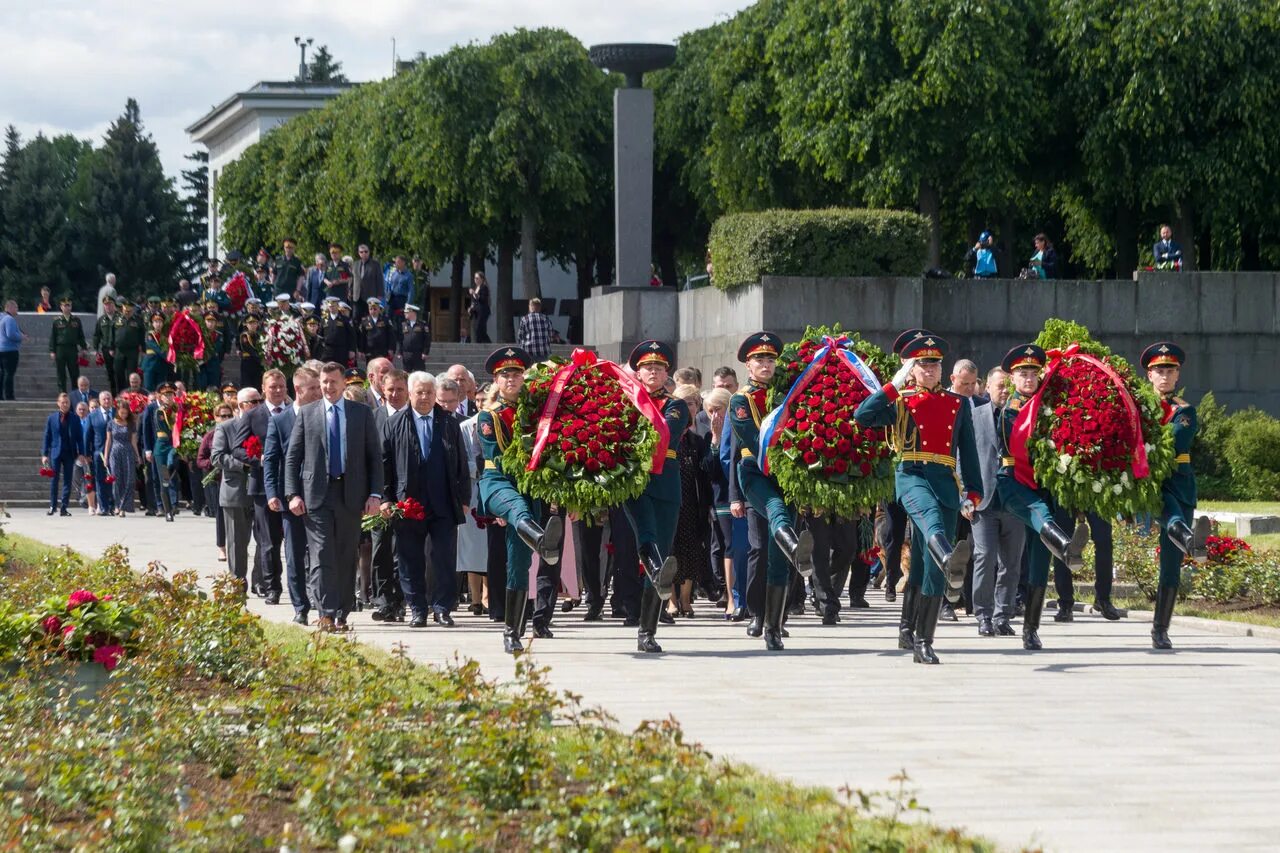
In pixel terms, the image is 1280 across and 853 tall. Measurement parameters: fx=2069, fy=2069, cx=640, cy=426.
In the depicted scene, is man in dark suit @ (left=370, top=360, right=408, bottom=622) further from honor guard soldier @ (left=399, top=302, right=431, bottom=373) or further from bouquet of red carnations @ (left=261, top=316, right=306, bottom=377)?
honor guard soldier @ (left=399, top=302, right=431, bottom=373)

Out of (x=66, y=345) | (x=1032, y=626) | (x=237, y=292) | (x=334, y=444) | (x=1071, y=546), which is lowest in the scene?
(x=1032, y=626)

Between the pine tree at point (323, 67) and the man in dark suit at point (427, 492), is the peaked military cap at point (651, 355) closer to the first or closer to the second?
the man in dark suit at point (427, 492)

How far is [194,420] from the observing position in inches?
1072

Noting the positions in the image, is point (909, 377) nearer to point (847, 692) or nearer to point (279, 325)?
point (847, 692)

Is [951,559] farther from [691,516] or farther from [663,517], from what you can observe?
[691,516]

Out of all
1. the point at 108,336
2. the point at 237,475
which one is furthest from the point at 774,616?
the point at 108,336

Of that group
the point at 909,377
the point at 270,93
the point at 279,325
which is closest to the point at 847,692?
the point at 909,377

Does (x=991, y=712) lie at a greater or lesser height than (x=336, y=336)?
lesser

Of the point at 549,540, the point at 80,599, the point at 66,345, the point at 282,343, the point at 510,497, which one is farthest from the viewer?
the point at 66,345

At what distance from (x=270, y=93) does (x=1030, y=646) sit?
78.7 m

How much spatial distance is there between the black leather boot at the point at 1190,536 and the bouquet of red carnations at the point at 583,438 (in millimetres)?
3264

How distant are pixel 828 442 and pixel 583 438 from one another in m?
Answer: 1.53

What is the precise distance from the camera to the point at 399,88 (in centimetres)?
5425

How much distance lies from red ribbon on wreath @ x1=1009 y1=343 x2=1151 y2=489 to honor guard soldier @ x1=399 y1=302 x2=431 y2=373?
67.8 ft
